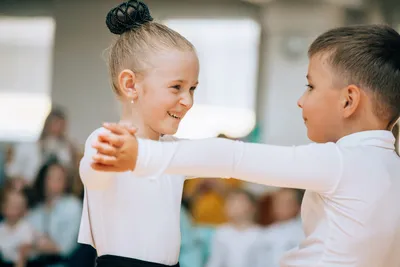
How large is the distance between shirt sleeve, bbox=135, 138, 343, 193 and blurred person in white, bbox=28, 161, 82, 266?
160 inches

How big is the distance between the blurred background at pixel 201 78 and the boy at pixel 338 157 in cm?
419

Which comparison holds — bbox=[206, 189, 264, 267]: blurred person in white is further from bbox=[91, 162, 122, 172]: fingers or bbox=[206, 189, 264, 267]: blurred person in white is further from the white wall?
bbox=[91, 162, 122, 172]: fingers

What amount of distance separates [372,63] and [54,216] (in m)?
4.32

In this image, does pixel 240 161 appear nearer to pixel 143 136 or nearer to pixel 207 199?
pixel 143 136

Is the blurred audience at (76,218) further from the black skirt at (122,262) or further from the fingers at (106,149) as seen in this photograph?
the fingers at (106,149)

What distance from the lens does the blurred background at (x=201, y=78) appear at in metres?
6.07

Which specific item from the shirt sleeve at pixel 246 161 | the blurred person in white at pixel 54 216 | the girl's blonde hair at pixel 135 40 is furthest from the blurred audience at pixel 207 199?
the shirt sleeve at pixel 246 161

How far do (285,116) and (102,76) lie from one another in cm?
213

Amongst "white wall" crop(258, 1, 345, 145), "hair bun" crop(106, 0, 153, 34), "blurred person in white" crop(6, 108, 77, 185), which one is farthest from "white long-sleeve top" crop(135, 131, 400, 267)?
"white wall" crop(258, 1, 345, 145)

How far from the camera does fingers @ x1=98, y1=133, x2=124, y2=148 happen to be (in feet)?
4.08

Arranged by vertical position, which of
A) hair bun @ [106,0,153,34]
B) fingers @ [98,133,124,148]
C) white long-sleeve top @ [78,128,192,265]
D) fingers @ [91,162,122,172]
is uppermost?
hair bun @ [106,0,153,34]

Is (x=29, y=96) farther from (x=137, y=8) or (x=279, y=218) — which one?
(x=137, y=8)

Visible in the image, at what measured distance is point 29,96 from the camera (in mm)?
7621

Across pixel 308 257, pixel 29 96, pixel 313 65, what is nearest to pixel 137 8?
pixel 313 65
